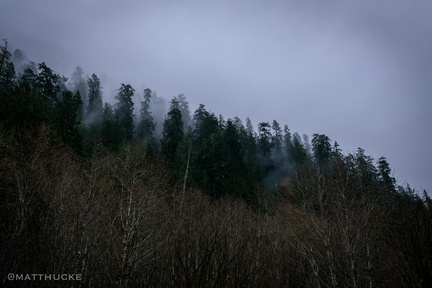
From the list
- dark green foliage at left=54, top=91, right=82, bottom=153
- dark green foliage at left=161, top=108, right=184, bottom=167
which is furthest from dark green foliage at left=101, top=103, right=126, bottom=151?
dark green foliage at left=54, top=91, right=82, bottom=153

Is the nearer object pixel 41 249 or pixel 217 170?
pixel 41 249

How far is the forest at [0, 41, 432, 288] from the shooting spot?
624 centimetres

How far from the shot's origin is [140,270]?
898cm

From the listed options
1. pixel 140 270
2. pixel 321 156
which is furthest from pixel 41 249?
pixel 321 156

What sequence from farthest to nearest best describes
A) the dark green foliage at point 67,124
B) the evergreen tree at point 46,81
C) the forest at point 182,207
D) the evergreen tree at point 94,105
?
Result: the evergreen tree at point 94,105
the evergreen tree at point 46,81
the dark green foliage at point 67,124
the forest at point 182,207

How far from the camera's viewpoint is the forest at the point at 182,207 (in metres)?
6.24

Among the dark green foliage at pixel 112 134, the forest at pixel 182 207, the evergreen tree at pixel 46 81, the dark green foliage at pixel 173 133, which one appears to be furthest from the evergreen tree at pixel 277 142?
the evergreen tree at pixel 46 81

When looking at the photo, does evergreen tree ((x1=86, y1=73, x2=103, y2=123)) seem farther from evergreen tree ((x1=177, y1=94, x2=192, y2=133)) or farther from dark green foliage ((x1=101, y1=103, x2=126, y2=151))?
evergreen tree ((x1=177, y1=94, x2=192, y2=133))

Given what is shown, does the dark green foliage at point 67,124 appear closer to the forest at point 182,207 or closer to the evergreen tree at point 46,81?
the forest at point 182,207

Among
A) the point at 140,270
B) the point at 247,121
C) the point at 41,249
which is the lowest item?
the point at 140,270

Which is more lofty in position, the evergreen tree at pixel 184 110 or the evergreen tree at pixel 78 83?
Result: the evergreen tree at pixel 78 83

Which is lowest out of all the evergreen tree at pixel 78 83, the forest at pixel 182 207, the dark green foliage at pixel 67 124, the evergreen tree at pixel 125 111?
the forest at pixel 182 207

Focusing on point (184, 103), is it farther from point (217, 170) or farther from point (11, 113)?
point (11, 113)

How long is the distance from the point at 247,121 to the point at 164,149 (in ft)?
160
